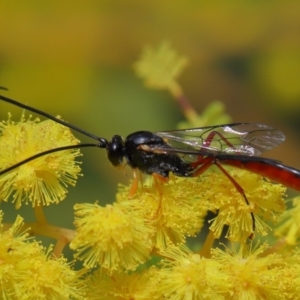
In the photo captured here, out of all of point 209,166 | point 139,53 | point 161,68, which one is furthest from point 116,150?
point 139,53

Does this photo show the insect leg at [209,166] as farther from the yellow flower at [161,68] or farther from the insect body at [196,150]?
the yellow flower at [161,68]

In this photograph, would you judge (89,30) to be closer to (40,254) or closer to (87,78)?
(87,78)

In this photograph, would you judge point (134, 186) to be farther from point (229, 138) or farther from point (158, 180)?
point (229, 138)

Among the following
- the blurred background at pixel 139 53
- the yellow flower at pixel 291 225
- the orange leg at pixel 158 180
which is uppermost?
the blurred background at pixel 139 53

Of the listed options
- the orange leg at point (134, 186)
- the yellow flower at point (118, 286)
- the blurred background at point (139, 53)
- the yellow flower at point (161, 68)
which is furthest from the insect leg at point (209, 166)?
the blurred background at point (139, 53)

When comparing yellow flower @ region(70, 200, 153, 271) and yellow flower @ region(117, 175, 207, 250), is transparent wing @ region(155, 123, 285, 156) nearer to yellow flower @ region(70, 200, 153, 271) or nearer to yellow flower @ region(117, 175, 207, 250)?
yellow flower @ region(117, 175, 207, 250)
